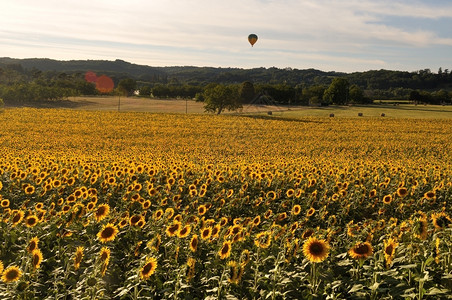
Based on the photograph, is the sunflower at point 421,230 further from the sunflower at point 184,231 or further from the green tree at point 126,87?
the green tree at point 126,87

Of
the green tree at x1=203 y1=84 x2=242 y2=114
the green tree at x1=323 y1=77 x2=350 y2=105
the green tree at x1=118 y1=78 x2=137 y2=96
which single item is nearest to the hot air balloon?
the green tree at x1=203 y1=84 x2=242 y2=114

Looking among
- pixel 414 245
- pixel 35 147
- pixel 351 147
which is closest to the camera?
pixel 414 245

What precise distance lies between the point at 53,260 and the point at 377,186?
861cm

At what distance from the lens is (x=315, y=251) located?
4.09 metres

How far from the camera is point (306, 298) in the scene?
4199 millimetres

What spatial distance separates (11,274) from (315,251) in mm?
3586

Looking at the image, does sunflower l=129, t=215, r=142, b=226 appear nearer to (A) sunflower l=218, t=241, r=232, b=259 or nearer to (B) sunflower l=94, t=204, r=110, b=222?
(B) sunflower l=94, t=204, r=110, b=222

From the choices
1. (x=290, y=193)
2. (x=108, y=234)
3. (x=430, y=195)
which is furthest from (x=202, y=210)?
(x=430, y=195)

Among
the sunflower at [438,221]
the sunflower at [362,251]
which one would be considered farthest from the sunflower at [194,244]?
the sunflower at [438,221]

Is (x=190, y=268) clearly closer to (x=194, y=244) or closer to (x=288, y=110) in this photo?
(x=194, y=244)

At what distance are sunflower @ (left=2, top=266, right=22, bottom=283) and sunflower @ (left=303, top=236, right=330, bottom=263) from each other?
11.1ft

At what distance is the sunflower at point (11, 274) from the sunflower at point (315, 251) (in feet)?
11.1

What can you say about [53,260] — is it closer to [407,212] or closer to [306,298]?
[306,298]

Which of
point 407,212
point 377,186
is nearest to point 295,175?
point 377,186
